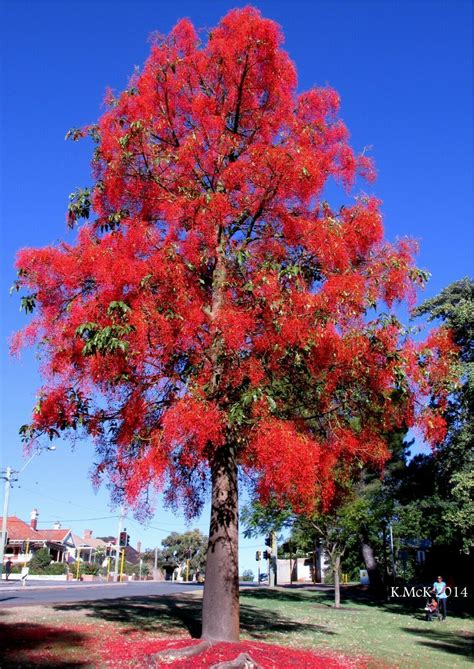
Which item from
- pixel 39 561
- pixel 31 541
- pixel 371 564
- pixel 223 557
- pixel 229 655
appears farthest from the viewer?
pixel 31 541

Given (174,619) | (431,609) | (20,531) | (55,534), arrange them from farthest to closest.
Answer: (55,534)
(20,531)
(431,609)
(174,619)

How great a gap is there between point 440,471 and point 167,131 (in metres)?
15.9

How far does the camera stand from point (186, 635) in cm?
1210

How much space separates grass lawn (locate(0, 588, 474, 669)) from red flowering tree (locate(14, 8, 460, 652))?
82.5 inches

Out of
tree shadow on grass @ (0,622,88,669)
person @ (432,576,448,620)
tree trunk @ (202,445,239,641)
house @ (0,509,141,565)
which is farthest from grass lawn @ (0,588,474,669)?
house @ (0,509,141,565)

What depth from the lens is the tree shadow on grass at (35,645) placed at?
29.8 ft

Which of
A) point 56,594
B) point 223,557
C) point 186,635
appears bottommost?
point 56,594

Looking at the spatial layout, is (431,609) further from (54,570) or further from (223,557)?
(54,570)

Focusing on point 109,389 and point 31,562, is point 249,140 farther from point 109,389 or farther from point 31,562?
point 31,562

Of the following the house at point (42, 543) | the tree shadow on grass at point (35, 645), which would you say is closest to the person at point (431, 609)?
the tree shadow on grass at point (35, 645)

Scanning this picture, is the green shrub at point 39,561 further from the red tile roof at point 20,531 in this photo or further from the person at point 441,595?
the person at point 441,595

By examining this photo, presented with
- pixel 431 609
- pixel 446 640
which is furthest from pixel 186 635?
pixel 431 609

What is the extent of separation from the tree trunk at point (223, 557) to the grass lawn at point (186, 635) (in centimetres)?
113

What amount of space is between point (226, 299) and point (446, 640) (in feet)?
35.1
